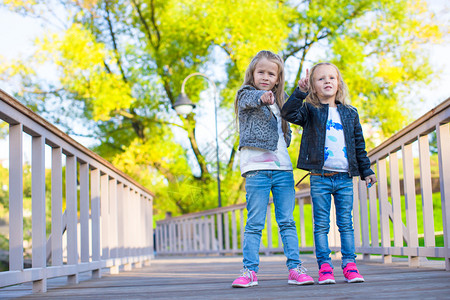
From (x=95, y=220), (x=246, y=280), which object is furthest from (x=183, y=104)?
(x=246, y=280)

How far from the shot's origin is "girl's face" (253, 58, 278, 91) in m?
2.68

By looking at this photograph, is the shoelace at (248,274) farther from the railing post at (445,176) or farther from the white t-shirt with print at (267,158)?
the railing post at (445,176)

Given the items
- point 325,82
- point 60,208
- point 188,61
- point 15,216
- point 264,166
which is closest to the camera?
point 15,216

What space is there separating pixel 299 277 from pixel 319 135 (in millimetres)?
654

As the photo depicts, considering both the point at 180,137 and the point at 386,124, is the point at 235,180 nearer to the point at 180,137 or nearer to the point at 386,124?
the point at 180,137

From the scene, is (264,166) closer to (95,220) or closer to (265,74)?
(265,74)

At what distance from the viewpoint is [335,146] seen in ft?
8.66

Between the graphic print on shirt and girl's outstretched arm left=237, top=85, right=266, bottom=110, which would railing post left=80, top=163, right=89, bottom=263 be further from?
the graphic print on shirt

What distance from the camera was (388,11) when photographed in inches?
515

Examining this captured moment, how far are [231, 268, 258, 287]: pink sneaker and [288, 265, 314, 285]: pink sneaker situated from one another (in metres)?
0.17

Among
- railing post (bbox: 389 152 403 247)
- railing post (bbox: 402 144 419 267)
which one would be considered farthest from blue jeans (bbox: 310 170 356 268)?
railing post (bbox: 389 152 403 247)

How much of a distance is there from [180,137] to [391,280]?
11.9 meters

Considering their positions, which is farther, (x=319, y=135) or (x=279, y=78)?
(x=279, y=78)

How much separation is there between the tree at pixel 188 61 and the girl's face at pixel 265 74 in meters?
9.07
